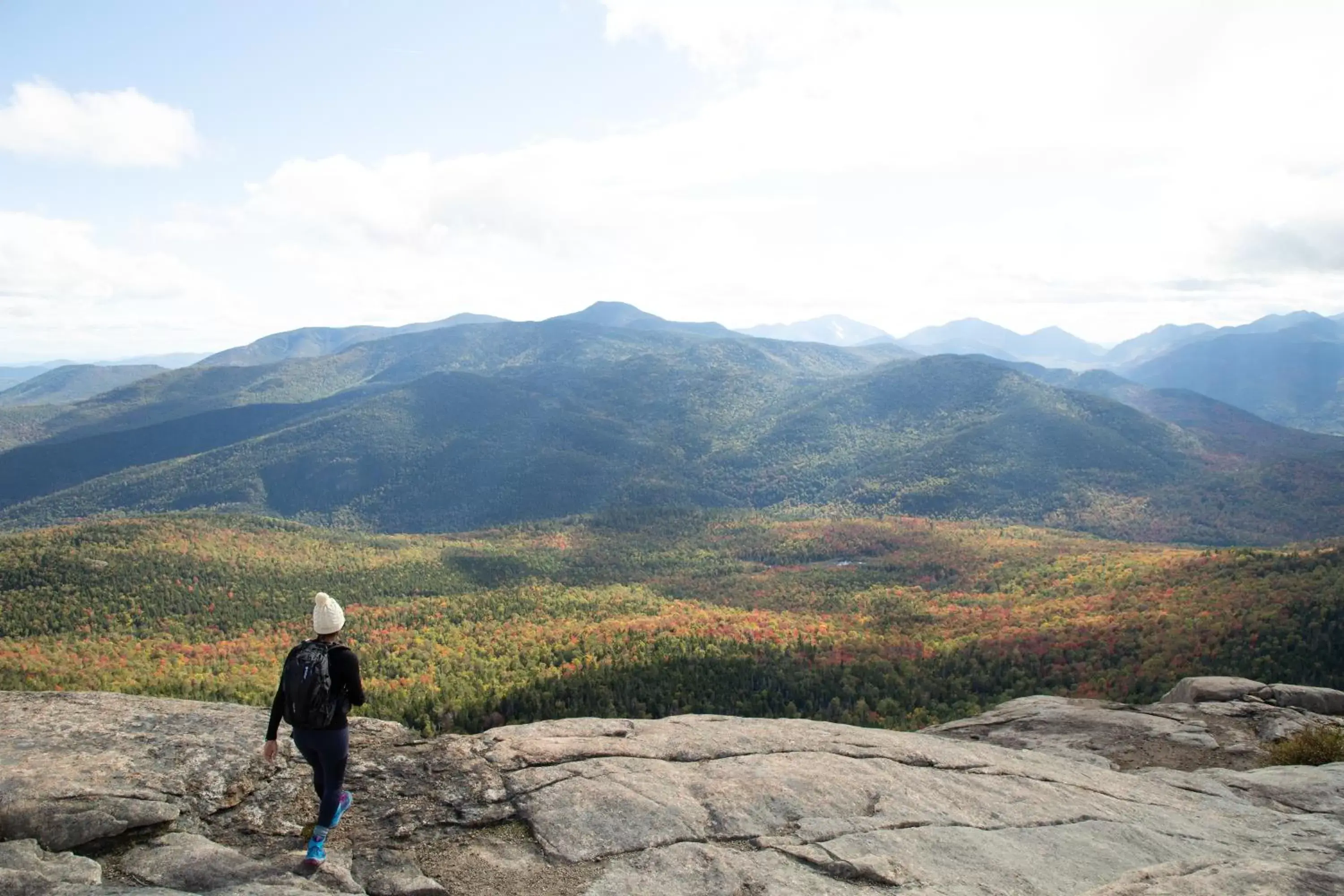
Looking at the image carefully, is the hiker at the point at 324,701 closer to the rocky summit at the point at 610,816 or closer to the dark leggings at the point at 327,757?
the dark leggings at the point at 327,757

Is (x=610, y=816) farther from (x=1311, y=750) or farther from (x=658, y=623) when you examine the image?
(x=658, y=623)

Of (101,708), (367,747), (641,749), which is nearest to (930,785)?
(641,749)

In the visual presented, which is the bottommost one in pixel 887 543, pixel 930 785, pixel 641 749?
pixel 887 543

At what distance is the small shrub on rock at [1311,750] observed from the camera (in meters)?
22.4

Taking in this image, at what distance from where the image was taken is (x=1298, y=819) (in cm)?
1730

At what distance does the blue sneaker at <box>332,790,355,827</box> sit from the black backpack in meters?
1.48

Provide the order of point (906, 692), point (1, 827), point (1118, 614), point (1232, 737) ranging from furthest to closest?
point (1118, 614), point (906, 692), point (1232, 737), point (1, 827)

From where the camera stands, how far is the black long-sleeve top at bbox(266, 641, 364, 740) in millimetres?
12328

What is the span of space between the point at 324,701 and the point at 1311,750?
2854 centimetres

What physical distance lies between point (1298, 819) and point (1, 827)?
26489mm

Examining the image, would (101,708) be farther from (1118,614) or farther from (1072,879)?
(1118,614)

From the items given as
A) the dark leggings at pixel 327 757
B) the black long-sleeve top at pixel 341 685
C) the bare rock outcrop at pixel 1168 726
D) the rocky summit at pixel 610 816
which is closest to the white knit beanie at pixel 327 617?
the black long-sleeve top at pixel 341 685

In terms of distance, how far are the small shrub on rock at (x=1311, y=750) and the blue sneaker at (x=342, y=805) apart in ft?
87.7

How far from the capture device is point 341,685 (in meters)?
12.4
